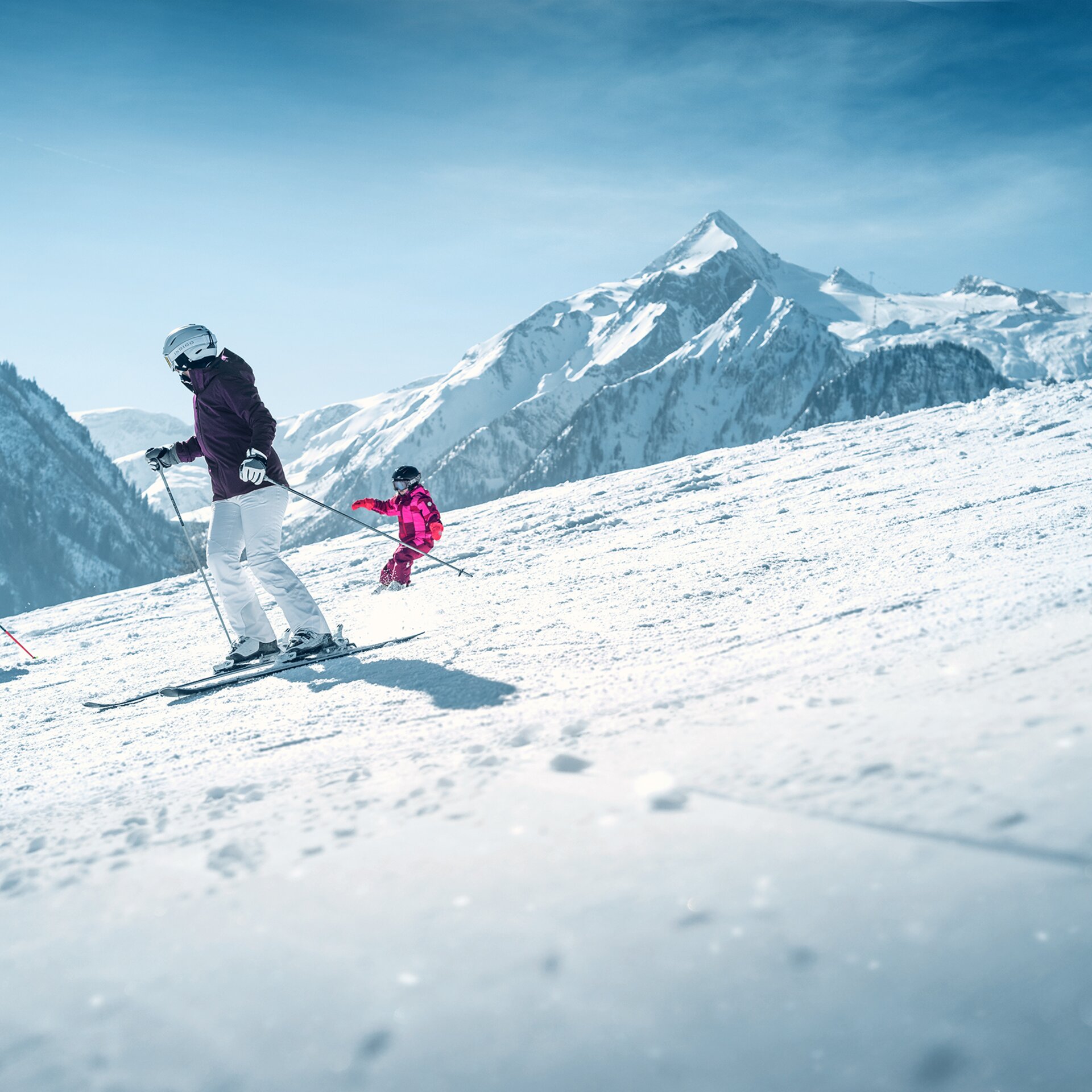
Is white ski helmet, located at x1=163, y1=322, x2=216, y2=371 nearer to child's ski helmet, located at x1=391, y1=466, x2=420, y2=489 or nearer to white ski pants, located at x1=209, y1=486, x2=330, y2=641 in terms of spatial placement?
white ski pants, located at x1=209, y1=486, x2=330, y2=641

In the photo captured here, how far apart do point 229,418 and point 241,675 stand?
5.61 ft

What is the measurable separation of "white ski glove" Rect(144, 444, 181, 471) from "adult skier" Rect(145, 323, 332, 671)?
800 millimetres

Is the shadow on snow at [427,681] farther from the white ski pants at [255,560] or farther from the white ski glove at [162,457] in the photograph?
the white ski glove at [162,457]

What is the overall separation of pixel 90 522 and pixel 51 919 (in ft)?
638

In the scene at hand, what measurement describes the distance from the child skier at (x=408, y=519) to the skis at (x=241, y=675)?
266 cm

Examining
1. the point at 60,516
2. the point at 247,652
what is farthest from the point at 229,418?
the point at 60,516

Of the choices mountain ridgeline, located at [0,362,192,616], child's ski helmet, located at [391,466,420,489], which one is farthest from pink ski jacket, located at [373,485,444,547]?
mountain ridgeline, located at [0,362,192,616]

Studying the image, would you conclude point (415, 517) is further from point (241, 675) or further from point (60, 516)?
point (60, 516)

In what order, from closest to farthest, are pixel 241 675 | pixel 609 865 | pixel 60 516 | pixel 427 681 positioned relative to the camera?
pixel 609 865
pixel 427 681
pixel 241 675
pixel 60 516

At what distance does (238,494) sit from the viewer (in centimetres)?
527

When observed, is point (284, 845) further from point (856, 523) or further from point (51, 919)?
point (856, 523)

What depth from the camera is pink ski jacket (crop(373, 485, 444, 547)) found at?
8.41m

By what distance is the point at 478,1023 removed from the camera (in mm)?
1399

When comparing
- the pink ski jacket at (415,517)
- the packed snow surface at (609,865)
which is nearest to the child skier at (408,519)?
the pink ski jacket at (415,517)
